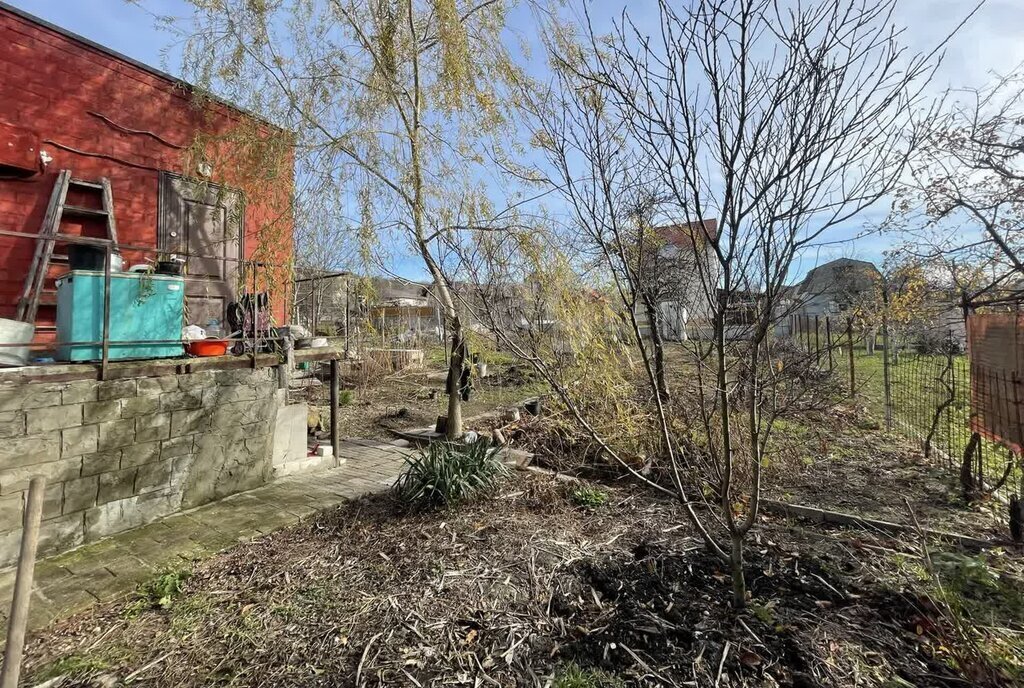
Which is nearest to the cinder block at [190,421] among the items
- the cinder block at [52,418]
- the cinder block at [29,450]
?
the cinder block at [52,418]

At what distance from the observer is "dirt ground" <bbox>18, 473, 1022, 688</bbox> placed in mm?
2074

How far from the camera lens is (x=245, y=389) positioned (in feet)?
14.6

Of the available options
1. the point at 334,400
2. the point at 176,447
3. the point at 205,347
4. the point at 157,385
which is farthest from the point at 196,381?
the point at 334,400

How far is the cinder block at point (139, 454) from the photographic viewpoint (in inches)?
142

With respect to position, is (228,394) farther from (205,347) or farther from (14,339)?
(14,339)

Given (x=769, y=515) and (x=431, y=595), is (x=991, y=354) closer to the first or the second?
(x=769, y=515)

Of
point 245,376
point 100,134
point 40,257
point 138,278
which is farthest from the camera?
point 100,134

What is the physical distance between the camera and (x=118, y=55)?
509 centimetres

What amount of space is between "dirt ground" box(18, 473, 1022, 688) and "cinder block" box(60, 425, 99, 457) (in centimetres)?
127

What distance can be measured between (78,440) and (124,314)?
3.51 ft

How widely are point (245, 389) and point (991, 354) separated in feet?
22.4

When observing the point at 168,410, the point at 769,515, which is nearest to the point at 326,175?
the point at 168,410

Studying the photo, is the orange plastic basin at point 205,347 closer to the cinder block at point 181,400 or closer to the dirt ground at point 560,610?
the cinder block at point 181,400

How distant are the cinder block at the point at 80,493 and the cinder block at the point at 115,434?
0.78 feet
